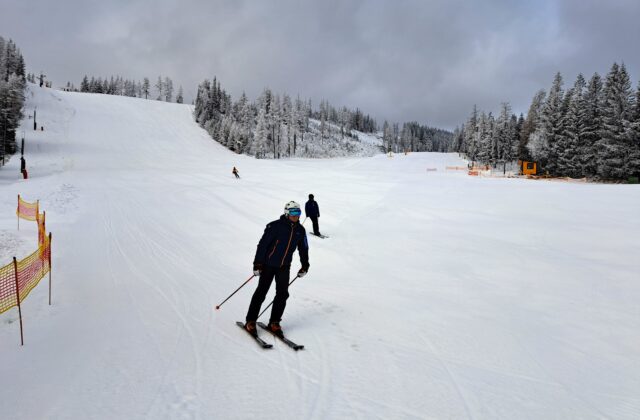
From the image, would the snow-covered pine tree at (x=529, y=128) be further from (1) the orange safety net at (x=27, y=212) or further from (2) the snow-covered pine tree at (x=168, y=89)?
(2) the snow-covered pine tree at (x=168, y=89)

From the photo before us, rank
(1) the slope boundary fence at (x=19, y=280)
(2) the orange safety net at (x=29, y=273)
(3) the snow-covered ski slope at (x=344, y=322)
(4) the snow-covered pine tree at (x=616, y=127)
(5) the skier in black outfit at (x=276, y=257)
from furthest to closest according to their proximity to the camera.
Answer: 1. (4) the snow-covered pine tree at (x=616, y=127)
2. (2) the orange safety net at (x=29, y=273)
3. (1) the slope boundary fence at (x=19, y=280)
4. (5) the skier in black outfit at (x=276, y=257)
5. (3) the snow-covered ski slope at (x=344, y=322)

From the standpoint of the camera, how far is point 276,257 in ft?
19.6

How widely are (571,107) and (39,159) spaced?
232 ft

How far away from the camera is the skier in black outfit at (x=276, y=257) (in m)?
5.98

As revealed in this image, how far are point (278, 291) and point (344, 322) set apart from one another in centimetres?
139

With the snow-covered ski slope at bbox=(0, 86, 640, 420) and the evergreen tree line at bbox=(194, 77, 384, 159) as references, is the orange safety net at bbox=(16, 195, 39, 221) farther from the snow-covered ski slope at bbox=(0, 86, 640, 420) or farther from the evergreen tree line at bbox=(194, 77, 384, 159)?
the evergreen tree line at bbox=(194, 77, 384, 159)

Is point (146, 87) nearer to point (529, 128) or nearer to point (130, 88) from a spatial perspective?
point (130, 88)

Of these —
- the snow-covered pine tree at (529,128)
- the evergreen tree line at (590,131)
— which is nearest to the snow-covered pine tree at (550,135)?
the evergreen tree line at (590,131)

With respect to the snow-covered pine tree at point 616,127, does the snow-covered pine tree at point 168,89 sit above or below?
above

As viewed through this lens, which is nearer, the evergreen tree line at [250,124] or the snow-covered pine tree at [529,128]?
the snow-covered pine tree at [529,128]

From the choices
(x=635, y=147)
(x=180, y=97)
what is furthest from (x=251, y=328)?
(x=180, y=97)

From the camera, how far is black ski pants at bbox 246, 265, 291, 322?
19.9 feet

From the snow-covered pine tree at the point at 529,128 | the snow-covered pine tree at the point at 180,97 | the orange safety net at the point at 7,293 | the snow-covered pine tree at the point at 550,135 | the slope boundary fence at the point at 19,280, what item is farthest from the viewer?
the snow-covered pine tree at the point at 180,97

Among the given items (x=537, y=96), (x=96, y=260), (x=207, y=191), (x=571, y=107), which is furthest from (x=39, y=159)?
(x=537, y=96)
